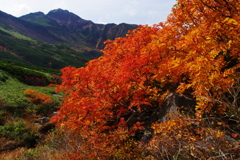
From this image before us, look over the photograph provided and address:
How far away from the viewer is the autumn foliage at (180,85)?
4.92m

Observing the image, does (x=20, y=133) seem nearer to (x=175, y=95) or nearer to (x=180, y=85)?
(x=175, y=95)

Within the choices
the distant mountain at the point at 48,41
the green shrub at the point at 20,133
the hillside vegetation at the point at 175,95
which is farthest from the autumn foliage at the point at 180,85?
the distant mountain at the point at 48,41

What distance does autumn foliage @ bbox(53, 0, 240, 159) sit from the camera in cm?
492

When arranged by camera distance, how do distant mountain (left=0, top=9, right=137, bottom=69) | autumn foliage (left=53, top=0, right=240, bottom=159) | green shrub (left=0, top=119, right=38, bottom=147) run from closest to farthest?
autumn foliage (left=53, top=0, right=240, bottom=159) → green shrub (left=0, top=119, right=38, bottom=147) → distant mountain (left=0, top=9, right=137, bottom=69)

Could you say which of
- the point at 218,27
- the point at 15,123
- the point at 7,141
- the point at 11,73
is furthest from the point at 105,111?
the point at 11,73

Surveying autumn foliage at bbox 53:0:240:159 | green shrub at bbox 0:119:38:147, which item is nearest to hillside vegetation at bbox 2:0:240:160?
Answer: autumn foliage at bbox 53:0:240:159

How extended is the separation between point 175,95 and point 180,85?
1.24m

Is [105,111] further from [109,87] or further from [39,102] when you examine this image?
[39,102]

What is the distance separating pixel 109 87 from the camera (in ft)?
26.4

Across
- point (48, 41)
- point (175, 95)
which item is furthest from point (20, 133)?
point (48, 41)

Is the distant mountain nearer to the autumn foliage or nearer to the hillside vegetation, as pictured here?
the hillside vegetation

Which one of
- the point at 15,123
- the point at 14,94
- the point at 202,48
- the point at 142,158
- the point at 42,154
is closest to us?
the point at 202,48

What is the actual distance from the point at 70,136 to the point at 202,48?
7818 millimetres

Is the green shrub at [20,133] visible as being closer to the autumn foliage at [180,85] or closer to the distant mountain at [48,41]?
the autumn foliage at [180,85]
